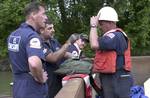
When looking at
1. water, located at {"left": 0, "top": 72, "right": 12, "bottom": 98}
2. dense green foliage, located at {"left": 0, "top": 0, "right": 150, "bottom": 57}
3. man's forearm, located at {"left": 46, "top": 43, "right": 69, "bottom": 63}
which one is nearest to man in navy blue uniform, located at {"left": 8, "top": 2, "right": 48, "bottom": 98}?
man's forearm, located at {"left": 46, "top": 43, "right": 69, "bottom": 63}

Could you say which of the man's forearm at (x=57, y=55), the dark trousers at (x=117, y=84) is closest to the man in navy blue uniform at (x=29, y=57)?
the man's forearm at (x=57, y=55)

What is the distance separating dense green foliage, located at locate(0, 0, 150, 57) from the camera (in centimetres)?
2534

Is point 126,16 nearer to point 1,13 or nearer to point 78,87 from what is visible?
point 1,13

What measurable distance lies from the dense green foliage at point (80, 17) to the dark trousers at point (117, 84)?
60.9 feet

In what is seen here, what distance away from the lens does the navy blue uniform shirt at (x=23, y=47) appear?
4.34 m

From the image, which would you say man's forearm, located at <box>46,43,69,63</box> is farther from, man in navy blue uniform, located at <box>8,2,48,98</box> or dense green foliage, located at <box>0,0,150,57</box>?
dense green foliage, located at <box>0,0,150,57</box>

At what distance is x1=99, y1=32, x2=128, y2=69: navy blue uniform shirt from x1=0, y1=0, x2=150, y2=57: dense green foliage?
61.2 feet

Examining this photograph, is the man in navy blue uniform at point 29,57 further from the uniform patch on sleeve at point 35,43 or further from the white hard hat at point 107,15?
the white hard hat at point 107,15

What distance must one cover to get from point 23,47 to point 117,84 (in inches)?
55.7

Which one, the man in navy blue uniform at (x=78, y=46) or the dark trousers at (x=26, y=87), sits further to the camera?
the man in navy blue uniform at (x=78, y=46)

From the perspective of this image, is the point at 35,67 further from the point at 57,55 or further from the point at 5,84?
the point at 5,84

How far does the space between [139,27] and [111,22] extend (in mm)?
20530

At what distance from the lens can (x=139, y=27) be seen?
1015 inches

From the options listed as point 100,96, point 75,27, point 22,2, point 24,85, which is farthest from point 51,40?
point 75,27
